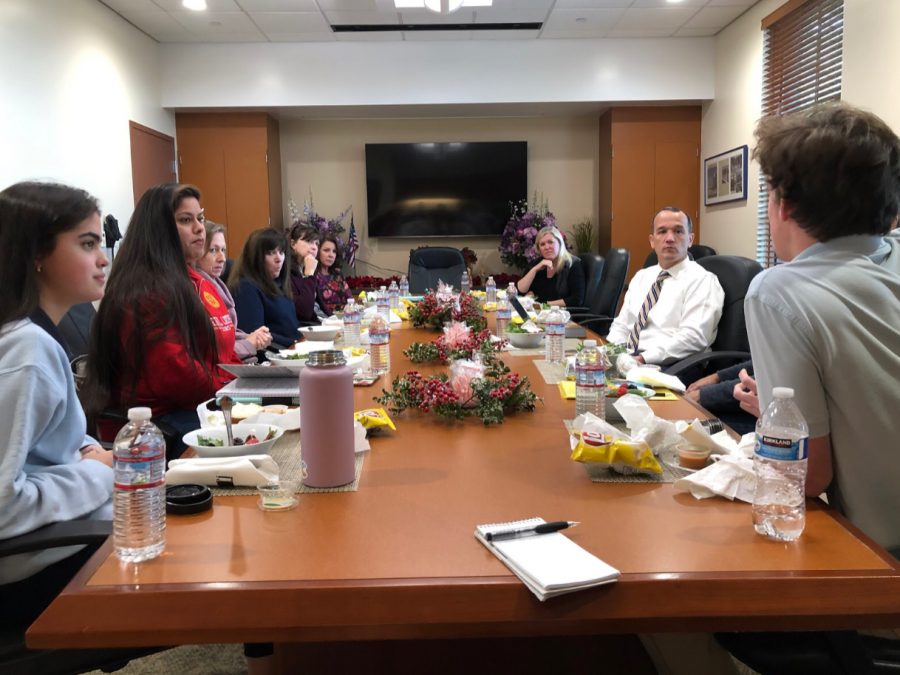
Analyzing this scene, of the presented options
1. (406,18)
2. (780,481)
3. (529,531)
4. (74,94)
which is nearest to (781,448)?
(780,481)

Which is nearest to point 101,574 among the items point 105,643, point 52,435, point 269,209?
point 105,643

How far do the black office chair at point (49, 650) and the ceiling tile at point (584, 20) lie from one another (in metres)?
5.77

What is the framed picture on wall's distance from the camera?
6.09m

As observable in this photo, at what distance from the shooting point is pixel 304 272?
480 cm

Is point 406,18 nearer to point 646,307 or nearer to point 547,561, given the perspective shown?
point 646,307

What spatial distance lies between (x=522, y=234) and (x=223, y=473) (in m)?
6.37

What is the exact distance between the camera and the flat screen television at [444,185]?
25.0 feet

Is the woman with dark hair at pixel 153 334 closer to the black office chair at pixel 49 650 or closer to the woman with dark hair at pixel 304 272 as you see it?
the black office chair at pixel 49 650

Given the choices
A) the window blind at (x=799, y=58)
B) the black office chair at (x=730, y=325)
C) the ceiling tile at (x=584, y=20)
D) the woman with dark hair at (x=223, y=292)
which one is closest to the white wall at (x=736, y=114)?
the window blind at (x=799, y=58)

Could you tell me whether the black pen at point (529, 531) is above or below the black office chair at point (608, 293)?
below

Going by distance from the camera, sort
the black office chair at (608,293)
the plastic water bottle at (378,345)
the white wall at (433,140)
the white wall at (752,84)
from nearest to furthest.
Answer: the plastic water bottle at (378,345) < the white wall at (752,84) < the black office chair at (608,293) < the white wall at (433,140)

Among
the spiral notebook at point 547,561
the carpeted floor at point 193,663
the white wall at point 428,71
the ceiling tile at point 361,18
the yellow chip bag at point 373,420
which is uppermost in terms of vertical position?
the ceiling tile at point 361,18

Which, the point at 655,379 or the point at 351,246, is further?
the point at 351,246

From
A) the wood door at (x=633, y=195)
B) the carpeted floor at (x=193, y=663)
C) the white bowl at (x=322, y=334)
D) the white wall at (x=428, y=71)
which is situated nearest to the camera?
the carpeted floor at (x=193, y=663)
